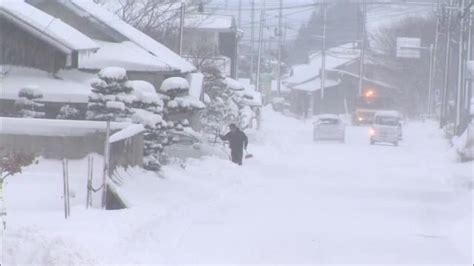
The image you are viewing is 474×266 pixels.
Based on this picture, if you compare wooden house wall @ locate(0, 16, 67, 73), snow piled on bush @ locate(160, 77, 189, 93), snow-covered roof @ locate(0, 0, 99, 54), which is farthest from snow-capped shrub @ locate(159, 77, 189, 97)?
wooden house wall @ locate(0, 16, 67, 73)

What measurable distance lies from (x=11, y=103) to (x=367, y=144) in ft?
102

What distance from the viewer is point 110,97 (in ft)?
67.0

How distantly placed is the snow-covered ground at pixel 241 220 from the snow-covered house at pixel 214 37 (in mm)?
21218

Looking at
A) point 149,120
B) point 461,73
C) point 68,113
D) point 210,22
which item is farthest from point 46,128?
point 210,22

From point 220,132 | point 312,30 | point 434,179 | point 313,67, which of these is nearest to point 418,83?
point 313,67

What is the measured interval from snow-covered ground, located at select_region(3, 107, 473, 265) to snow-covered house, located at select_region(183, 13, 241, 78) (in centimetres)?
2122

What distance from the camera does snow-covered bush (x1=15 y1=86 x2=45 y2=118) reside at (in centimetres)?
2202

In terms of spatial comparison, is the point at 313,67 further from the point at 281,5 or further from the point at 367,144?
the point at 367,144

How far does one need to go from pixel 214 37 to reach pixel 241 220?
41.8 metres

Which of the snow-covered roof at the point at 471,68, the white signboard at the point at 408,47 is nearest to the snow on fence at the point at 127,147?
the snow-covered roof at the point at 471,68

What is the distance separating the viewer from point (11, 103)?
23.0 meters

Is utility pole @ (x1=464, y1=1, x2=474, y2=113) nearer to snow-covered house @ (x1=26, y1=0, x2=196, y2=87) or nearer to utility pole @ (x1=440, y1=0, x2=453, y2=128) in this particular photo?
utility pole @ (x1=440, y1=0, x2=453, y2=128)

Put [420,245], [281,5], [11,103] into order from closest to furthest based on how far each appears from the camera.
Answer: [420,245] < [11,103] < [281,5]

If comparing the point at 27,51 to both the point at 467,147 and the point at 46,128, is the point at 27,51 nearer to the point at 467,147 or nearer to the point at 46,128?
the point at 46,128
